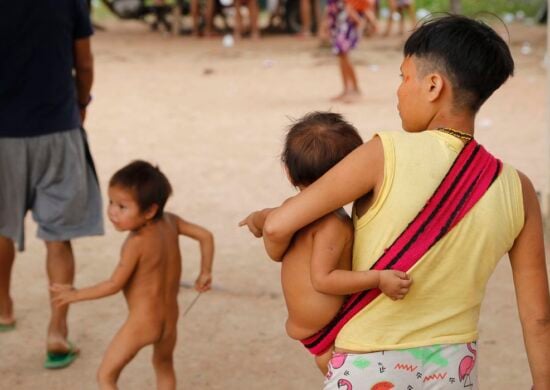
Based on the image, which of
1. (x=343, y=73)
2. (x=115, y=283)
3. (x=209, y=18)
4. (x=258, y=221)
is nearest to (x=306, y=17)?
(x=209, y=18)

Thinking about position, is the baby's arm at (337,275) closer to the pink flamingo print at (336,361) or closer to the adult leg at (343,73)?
the pink flamingo print at (336,361)

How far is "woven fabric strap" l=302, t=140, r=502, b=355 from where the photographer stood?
211cm

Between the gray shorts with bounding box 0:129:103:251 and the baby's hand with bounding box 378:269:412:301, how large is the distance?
7.54 feet

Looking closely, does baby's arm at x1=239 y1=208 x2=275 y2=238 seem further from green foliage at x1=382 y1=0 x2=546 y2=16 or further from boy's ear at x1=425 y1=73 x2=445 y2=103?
green foliage at x1=382 y1=0 x2=546 y2=16

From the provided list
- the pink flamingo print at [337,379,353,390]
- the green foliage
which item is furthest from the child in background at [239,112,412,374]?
the green foliage

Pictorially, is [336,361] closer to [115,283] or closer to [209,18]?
[115,283]

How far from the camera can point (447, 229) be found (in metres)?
2.12

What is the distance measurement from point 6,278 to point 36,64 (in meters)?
1.04

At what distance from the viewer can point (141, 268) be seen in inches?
137

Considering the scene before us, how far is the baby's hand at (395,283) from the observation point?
82.9 inches

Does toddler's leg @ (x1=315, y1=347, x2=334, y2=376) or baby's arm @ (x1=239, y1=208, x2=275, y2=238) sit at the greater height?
baby's arm @ (x1=239, y1=208, x2=275, y2=238)

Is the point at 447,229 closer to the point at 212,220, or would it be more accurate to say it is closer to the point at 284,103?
the point at 212,220

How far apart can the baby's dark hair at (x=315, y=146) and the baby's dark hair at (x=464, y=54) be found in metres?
0.25

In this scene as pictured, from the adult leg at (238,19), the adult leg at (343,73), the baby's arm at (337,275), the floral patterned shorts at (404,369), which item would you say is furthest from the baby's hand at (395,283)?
the adult leg at (238,19)
